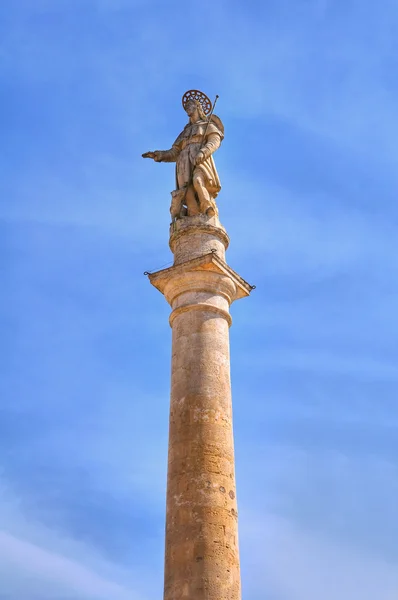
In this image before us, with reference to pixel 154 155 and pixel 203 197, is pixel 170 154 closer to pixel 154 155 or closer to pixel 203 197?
pixel 154 155

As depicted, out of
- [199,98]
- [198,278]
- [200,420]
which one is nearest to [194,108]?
[199,98]

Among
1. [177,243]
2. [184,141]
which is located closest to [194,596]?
[177,243]

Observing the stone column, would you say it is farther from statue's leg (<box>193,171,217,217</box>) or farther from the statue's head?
the statue's head

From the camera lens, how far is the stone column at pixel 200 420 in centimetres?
1093

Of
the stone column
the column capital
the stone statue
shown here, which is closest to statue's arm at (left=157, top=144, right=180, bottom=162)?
the stone statue

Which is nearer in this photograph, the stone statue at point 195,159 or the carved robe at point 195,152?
the stone statue at point 195,159

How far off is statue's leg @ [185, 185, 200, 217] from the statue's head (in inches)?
86.5

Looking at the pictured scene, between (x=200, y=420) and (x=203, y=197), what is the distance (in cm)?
513

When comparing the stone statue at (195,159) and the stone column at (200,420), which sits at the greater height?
the stone statue at (195,159)

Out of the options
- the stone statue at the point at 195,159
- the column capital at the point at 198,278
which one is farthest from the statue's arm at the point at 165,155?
the column capital at the point at 198,278

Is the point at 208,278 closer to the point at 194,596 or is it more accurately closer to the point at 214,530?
the point at 214,530

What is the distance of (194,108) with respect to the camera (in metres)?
16.8

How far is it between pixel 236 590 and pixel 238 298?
587 centimetres

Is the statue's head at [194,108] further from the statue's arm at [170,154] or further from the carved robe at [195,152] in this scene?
the statue's arm at [170,154]
